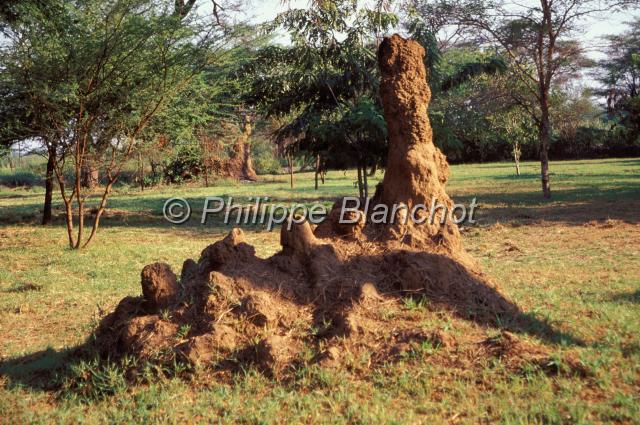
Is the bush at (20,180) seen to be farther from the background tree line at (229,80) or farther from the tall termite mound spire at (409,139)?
the tall termite mound spire at (409,139)

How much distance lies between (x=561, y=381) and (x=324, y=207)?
14.8 metres

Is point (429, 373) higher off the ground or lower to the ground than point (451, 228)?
lower

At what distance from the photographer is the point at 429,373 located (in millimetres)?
4098

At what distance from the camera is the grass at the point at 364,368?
12.2ft

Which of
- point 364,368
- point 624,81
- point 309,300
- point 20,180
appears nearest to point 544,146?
point 309,300

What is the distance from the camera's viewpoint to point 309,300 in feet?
16.4

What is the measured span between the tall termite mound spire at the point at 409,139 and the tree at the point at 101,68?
227 inches

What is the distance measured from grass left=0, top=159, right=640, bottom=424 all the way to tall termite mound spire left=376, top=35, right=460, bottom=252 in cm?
140

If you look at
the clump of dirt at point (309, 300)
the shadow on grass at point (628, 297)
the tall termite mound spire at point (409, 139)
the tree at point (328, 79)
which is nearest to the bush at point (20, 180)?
the tree at point (328, 79)

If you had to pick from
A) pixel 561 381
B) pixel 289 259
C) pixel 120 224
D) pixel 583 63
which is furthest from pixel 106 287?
pixel 583 63

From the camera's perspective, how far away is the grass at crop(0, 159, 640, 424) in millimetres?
3723

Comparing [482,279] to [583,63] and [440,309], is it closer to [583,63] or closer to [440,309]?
[440,309]

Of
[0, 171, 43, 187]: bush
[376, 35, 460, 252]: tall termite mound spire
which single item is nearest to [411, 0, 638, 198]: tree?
[376, 35, 460, 252]: tall termite mound spire

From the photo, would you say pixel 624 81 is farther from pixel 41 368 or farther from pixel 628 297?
pixel 41 368
